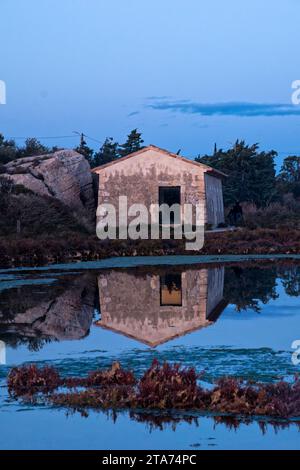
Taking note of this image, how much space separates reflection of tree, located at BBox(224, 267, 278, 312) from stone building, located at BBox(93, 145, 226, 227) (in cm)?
1173

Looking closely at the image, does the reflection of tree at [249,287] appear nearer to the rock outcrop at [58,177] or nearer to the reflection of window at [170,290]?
the reflection of window at [170,290]

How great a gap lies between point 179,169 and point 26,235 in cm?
832

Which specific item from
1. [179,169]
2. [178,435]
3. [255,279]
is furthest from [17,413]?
[179,169]

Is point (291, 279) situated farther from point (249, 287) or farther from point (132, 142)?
point (132, 142)

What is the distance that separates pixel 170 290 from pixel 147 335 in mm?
6094

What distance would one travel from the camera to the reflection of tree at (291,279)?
20.2m

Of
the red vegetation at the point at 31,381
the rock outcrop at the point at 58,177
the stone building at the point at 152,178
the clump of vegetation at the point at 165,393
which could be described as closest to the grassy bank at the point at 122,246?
the stone building at the point at 152,178

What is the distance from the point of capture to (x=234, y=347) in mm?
12570

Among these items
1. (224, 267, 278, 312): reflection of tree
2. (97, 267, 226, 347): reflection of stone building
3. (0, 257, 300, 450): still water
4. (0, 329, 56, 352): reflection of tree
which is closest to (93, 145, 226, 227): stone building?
(0, 257, 300, 450): still water

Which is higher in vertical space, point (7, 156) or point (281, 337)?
point (7, 156)

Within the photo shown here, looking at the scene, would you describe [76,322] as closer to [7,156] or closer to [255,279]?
[255,279]

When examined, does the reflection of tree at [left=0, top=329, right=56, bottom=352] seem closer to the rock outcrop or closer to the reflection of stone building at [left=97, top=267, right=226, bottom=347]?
the reflection of stone building at [left=97, top=267, right=226, bottom=347]

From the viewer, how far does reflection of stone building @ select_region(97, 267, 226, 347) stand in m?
14.5

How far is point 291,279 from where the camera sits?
22812 millimetres
